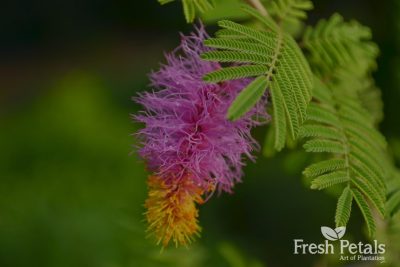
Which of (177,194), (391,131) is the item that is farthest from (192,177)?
(391,131)

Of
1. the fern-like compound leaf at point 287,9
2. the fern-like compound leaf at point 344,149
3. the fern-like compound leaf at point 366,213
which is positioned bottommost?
the fern-like compound leaf at point 366,213

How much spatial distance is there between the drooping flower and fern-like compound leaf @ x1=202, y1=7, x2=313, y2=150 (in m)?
0.10

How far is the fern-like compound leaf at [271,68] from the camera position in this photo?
1118mm

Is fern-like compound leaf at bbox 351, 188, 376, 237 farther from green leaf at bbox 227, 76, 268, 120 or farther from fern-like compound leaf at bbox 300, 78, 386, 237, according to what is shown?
green leaf at bbox 227, 76, 268, 120

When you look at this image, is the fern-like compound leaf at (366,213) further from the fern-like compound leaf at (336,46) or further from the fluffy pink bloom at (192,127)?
the fern-like compound leaf at (336,46)

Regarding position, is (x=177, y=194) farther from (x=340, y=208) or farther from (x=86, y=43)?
(x=86, y=43)

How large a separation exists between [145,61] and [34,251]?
161 inches

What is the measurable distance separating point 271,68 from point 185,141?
0.75 feet

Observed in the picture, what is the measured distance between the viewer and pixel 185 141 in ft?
4.12

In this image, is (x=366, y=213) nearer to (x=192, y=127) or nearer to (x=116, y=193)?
(x=192, y=127)

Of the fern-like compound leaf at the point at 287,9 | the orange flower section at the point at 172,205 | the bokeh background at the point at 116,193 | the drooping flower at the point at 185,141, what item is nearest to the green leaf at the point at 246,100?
the drooping flower at the point at 185,141

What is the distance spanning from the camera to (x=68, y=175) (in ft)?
12.7

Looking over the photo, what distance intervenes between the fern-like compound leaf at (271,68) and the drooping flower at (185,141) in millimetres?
101

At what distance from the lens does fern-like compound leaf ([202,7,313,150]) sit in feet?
3.67
